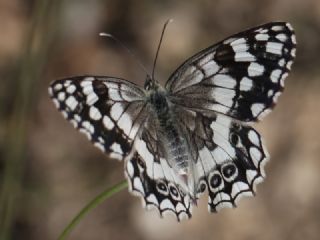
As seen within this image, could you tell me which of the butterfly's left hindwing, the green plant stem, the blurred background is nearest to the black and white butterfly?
the butterfly's left hindwing

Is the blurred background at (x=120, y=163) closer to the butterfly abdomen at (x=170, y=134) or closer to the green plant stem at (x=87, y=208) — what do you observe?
the butterfly abdomen at (x=170, y=134)

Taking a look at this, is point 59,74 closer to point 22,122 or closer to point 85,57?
point 85,57

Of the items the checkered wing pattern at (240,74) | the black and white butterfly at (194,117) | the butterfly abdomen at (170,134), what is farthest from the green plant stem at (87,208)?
the checkered wing pattern at (240,74)

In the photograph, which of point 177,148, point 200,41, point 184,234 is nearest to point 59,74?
point 200,41

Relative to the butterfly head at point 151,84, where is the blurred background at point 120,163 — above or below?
below

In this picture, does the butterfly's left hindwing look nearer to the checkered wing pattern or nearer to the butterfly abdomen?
the butterfly abdomen

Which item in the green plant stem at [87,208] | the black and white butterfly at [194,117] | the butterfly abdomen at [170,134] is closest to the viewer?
the green plant stem at [87,208]

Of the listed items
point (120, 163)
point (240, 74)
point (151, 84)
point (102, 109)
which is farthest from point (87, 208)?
point (120, 163)

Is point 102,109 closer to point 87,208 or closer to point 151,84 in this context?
point 151,84
